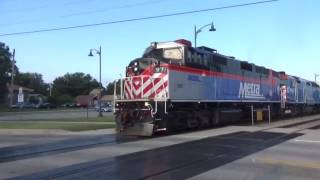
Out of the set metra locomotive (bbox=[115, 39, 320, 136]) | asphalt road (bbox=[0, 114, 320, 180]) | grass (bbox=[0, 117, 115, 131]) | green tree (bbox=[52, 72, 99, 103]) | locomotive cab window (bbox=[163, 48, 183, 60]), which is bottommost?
asphalt road (bbox=[0, 114, 320, 180])

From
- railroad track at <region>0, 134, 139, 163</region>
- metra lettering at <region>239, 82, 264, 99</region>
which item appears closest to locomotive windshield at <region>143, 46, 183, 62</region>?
railroad track at <region>0, 134, 139, 163</region>

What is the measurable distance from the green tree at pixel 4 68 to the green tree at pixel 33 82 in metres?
39.1

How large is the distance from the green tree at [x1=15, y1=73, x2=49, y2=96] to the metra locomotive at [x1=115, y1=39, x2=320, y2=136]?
435 ft

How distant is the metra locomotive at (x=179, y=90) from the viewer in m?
22.0

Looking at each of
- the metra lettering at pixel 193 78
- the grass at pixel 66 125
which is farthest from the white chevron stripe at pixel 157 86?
the grass at pixel 66 125

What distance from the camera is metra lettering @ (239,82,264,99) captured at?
3059 centimetres

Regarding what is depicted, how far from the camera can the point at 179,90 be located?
76.3 feet

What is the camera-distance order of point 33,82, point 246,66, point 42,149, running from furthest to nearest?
point 33,82 < point 246,66 < point 42,149

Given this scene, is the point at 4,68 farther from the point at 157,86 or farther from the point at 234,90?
the point at 157,86

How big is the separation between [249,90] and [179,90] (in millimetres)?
9932

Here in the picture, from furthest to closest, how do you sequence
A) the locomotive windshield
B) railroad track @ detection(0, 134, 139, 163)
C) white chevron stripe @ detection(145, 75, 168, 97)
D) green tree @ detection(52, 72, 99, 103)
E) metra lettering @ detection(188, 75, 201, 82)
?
1. green tree @ detection(52, 72, 99, 103)
2. metra lettering @ detection(188, 75, 201, 82)
3. the locomotive windshield
4. white chevron stripe @ detection(145, 75, 168, 97)
5. railroad track @ detection(0, 134, 139, 163)

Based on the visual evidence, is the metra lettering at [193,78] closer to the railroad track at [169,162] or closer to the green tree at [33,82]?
the railroad track at [169,162]

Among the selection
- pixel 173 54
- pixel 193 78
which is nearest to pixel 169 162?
pixel 173 54

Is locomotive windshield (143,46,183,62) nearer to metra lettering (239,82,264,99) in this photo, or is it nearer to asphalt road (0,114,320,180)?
asphalt road (0,114,320,180)
